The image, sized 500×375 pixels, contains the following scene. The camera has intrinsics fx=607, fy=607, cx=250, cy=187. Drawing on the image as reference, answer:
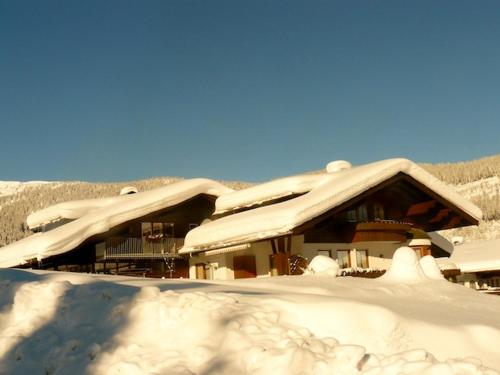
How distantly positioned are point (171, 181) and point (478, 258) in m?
92.7

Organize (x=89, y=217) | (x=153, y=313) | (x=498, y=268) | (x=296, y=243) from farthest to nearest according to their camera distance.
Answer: (x=498, y=268) < (x=89, y=217) < (x=296, y=243) < (x=153, y=313)

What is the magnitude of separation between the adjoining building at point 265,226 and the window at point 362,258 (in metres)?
0.04

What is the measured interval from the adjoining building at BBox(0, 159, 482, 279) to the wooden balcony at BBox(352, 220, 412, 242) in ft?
0.13

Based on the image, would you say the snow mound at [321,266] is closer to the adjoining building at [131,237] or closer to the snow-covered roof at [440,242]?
the adjoining building at [131,237]

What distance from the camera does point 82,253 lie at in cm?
2808

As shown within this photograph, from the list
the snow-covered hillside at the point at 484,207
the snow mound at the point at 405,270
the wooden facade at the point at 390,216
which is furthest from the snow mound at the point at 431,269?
the snow-covered hillside at the point at 484,207

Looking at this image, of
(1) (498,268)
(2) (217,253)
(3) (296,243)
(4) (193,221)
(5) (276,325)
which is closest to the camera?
(5) (276,325)

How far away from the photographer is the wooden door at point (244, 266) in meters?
23.9

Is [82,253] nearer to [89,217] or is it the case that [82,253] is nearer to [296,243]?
[89,217]

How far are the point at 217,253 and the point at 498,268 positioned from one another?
16.7 meters

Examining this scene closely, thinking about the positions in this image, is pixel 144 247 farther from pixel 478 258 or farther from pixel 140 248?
pixel 478 258

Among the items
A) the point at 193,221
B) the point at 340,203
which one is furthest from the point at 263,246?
the point at 193,221

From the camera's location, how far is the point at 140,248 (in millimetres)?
27156

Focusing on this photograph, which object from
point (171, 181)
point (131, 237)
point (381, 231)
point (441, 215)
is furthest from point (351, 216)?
point (171, 181)
